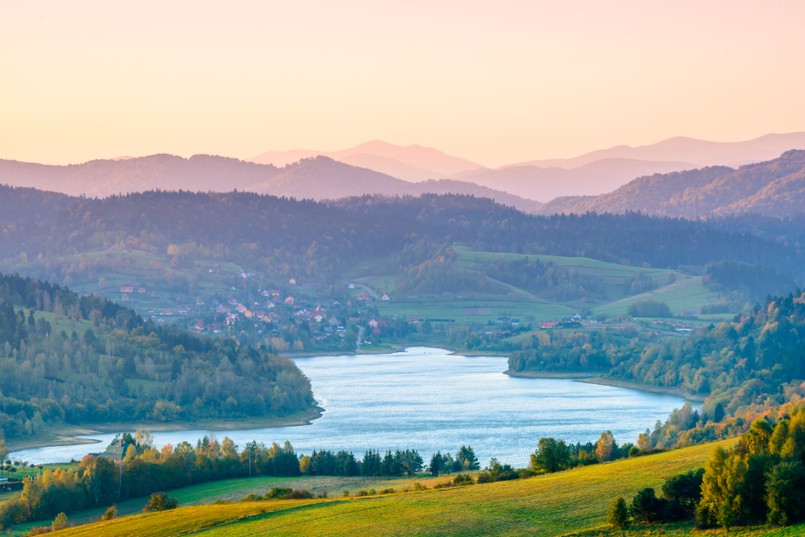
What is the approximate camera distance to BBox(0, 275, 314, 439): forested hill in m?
97.6

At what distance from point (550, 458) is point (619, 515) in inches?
670

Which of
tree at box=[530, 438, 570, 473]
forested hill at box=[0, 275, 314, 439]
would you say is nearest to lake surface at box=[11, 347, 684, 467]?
forested hill at box=[0, 275, 314, 439]

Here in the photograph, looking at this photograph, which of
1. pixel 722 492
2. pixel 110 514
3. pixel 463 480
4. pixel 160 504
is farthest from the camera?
pixel 110 514

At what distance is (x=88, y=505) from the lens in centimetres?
5531

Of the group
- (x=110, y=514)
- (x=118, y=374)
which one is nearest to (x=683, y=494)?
(x=110, y=514)

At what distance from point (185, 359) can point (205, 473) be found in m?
53.1

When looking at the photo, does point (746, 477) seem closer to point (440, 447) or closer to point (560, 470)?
point (560, 470)

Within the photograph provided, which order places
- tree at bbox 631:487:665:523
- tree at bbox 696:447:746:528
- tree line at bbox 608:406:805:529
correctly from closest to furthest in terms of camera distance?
1. tree line at bbox 608:406:805:529
2. tree at bbox 696:447:746:528
3. tree at bbox 631:487:665:523

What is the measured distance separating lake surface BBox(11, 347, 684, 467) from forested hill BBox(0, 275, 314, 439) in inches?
156

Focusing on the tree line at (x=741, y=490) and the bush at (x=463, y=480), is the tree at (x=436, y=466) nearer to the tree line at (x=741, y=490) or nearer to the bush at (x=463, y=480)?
the bush at (x=463, y=480)

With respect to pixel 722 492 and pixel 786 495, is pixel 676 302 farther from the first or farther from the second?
pixel 786 495

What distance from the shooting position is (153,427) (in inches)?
3787

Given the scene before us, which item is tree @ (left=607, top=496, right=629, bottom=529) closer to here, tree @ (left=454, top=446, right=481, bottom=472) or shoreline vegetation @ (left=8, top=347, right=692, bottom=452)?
tree @ (left=454, top=446, right=481, bottom=472)

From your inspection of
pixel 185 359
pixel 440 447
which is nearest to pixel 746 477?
pixel 440 447
